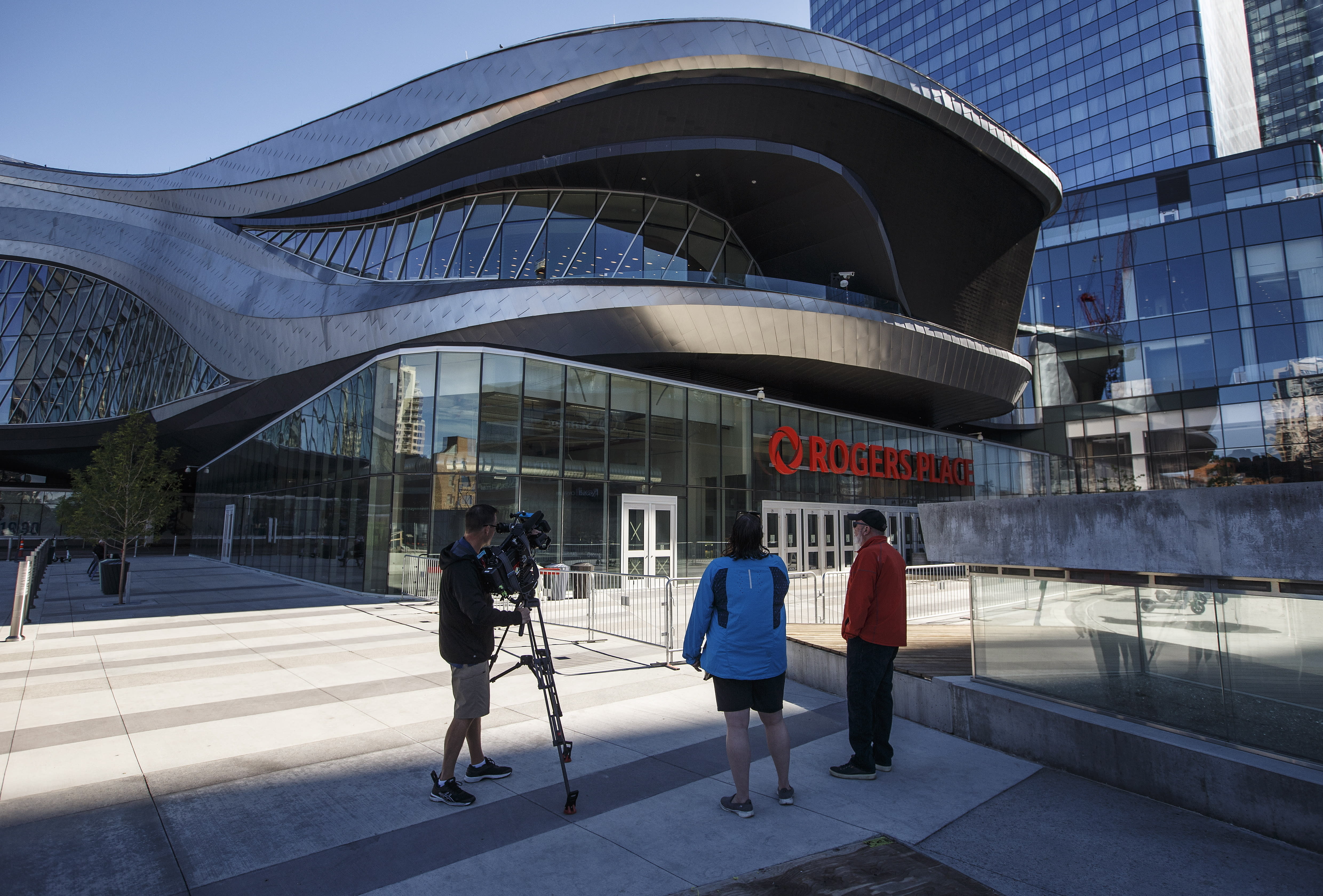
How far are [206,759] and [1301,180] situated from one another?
60.4 metres

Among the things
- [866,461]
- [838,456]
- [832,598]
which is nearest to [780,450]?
[838,456]

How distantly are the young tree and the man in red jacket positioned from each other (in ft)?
64.5

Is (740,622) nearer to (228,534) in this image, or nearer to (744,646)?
Result: (744,646)

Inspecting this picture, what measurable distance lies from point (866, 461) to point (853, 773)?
26.5m

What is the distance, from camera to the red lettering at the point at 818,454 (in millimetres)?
28031

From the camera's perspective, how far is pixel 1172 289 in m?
43.3

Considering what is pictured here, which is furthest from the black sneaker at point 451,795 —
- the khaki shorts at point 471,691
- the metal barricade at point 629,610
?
the metal barricade at point 629,610

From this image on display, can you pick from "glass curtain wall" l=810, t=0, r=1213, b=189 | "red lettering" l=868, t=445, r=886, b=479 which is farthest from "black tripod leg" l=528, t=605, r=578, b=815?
"glass curtain wall" l=810, t=0, r=1213, b=189

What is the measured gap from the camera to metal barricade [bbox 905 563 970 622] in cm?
1417

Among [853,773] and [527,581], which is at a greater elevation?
[527,581]

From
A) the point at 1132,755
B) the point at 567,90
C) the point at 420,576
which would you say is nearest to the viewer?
the point at 1132,755

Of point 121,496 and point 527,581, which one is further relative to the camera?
point 121,496

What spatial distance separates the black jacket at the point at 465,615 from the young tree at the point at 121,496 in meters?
18.0

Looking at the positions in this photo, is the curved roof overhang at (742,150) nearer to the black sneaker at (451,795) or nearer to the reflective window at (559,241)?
the reflective window at (559,241)
